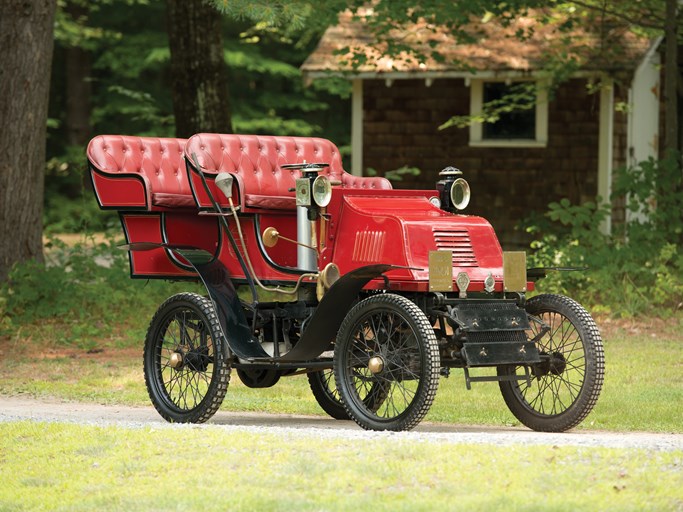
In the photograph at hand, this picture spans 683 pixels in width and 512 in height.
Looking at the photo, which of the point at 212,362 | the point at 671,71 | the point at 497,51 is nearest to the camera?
the point at 212,362

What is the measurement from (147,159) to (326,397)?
2238mm

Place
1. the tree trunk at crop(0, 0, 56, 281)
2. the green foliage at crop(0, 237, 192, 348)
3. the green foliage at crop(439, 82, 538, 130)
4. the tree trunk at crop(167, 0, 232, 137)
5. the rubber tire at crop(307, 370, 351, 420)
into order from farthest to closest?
1. the green foliage at crop(439, 82, 538, 130)
2. the tree trunk at crop(167, 0, 232, 137)
3. the tree trunk at crop(0, 0, 56, 281)
4. the green foliage at crop(0, 237, 192, 348)
5. the rubber tire at crop(307, 370, 351, 420)

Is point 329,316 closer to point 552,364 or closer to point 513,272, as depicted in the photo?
point 513,272

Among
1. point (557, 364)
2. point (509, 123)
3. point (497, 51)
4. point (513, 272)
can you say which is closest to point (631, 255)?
point (497, 51)

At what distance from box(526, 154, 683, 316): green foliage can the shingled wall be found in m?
4.75

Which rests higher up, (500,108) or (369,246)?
(500,108)

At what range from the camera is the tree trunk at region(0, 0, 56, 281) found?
16141 millimetres

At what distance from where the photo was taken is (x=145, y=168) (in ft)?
35.1

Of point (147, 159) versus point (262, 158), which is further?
point (147, 159)

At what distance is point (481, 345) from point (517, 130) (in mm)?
16070

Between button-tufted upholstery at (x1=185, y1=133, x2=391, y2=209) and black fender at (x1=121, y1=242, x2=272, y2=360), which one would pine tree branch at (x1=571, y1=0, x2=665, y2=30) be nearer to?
button-tufted upholstery at (x1=185, y1=133, x2=391, y2=209)

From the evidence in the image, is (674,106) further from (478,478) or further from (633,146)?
(478,478)

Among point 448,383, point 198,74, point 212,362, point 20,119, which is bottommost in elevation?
point 448,383

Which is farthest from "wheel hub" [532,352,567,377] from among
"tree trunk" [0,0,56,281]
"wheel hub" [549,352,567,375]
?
"tree trunk" [0,0,56,281]
